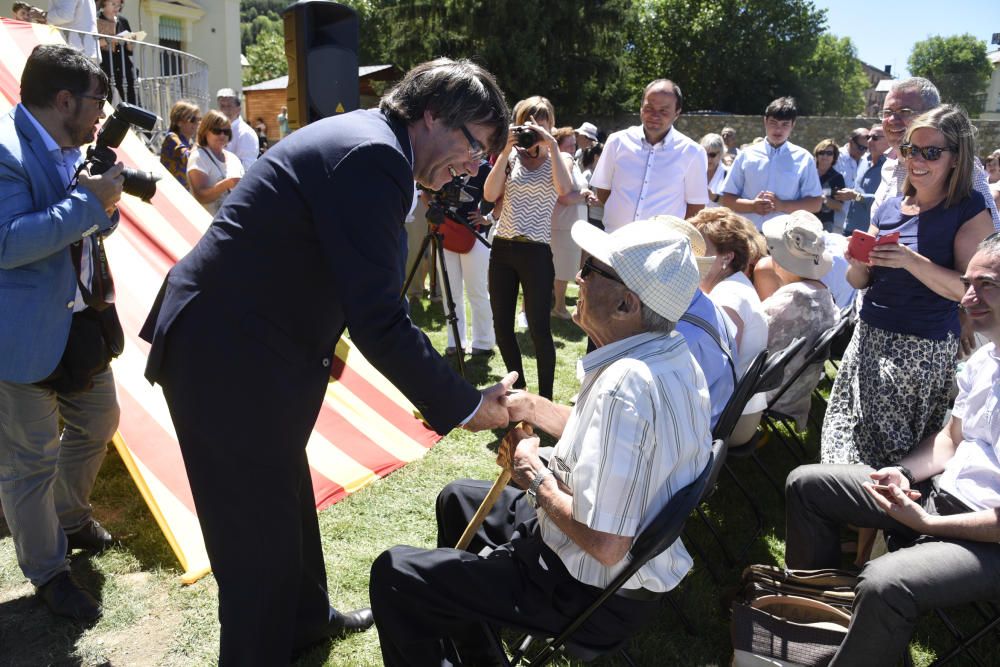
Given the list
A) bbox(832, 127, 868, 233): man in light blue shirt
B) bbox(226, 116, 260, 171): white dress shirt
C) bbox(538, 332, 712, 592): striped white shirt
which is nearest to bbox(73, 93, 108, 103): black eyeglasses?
bbox(538, 332, 712, 592): striped white shirt

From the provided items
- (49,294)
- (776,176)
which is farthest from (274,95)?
(49,294)

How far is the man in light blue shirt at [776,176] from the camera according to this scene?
5.92 meters

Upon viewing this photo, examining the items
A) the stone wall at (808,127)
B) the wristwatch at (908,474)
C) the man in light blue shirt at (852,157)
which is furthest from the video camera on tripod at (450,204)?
the stone wall at (808,127)

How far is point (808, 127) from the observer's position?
2441 centimetres

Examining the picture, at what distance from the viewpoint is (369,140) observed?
74.5 inches

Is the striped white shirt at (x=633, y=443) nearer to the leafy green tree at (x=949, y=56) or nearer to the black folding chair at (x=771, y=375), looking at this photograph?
the black folding chair at (x=771, y=375)

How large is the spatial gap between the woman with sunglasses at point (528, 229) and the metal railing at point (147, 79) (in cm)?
341

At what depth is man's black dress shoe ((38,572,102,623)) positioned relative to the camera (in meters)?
2.82

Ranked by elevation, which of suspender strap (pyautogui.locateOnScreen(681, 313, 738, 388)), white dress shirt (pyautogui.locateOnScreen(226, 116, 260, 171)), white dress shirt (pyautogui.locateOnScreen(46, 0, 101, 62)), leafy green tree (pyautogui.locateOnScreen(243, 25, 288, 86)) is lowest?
suspender strap (pyautogui.locateOnScreen(681, 313, 738, 388))

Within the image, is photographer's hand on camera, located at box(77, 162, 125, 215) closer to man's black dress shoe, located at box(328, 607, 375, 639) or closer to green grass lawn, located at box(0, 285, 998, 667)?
green grass lawn, located at box(0, 285, 998, 667)

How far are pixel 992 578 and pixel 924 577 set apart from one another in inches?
8.7

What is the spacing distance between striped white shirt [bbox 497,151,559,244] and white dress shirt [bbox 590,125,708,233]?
56 cm

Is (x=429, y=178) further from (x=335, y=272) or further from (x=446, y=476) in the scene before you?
(x=446, y=476)

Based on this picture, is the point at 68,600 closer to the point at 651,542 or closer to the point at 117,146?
the point at 117,146
